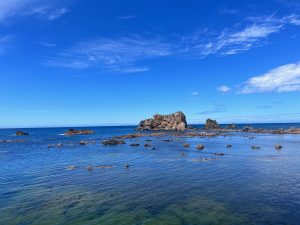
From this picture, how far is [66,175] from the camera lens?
44688 millimetres

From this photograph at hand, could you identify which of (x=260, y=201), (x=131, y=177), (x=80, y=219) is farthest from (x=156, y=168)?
(x=80, y=219)

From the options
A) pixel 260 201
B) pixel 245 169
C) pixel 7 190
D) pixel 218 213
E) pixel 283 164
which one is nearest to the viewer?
pixel 218 213

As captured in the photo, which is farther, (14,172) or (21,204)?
(14,172)

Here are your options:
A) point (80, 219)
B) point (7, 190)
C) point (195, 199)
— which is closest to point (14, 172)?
point (7, 190)

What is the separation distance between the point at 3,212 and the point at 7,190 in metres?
9.63

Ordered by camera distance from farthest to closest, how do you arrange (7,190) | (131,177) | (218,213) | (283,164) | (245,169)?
(283,164) → (245,169) → (131,177) → (7,190) → (218,213)

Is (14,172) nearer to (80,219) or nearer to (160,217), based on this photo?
(80,219)

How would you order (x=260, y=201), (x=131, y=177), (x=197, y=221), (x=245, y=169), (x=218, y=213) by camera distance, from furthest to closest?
(x=245, y=169)
(x=131, y=177)
(x=260, y=201)
(x=218, y=213)
(x=197, y=221)

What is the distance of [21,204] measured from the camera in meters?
29.3

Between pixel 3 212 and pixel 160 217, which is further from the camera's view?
pixel 3 212

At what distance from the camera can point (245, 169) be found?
155ft

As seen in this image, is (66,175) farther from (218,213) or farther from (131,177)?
(218,213)

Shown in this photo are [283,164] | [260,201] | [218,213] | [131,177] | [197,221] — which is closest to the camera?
[197,221]

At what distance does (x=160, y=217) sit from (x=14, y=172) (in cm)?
3459
